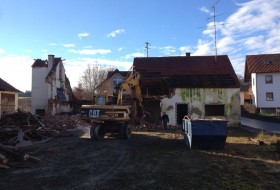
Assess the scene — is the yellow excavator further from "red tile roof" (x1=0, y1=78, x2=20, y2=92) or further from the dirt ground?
"red tile roof" (x1=0, y1=78, x2=20, y2=92)

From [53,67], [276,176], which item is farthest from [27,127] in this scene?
[53,67]

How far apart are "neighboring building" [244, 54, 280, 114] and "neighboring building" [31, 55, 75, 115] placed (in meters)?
27.1

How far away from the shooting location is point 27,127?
21.8 metres

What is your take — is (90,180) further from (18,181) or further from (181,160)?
(181,160)

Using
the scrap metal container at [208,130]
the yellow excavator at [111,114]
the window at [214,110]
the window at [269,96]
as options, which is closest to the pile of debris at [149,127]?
the window at [214,110]

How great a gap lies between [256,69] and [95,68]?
39.7 meters

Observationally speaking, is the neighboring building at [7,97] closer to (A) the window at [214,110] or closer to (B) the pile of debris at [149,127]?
(B) the pile of debris at [149,127]

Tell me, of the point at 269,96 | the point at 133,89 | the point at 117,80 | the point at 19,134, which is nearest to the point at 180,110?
the point at 133,89

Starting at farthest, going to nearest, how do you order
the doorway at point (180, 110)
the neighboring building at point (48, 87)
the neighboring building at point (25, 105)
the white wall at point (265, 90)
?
1. the white wall at point (265, 90)
2. the neighboring building at point (25, 105)
3. the neighboring building at point (48, 87)
4. the doorway at point (180, 110)

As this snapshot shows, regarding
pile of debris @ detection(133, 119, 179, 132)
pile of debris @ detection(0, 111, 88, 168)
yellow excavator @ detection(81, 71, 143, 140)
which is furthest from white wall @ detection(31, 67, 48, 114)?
yellow excavator @ detection(81, 71, 143, 140)

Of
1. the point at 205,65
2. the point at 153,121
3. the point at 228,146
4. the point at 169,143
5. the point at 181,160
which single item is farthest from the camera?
the point at 205,65

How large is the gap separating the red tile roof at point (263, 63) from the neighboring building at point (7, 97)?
108 feet

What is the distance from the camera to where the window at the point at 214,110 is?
108 feet

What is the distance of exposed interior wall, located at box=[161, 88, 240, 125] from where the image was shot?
3256cm
